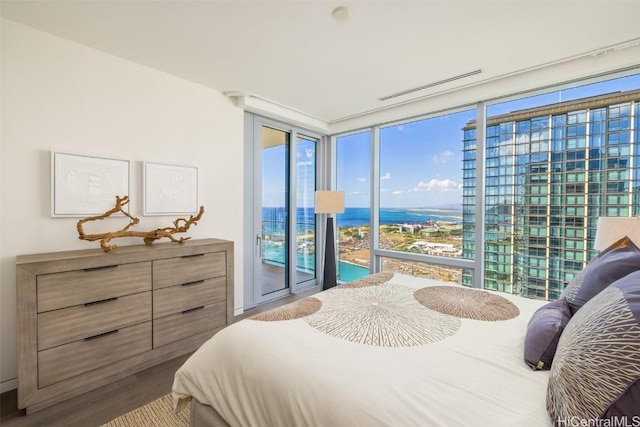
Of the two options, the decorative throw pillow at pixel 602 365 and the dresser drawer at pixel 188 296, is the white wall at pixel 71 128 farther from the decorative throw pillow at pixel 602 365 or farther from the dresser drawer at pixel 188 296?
the decorative throw pillow at pixel 602 365

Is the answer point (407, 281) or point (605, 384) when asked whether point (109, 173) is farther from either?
point (605, 384)

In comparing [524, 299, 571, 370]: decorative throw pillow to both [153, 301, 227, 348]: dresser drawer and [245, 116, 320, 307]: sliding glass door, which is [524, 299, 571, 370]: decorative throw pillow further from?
[245, 116, 320, 307]: sliding glass door

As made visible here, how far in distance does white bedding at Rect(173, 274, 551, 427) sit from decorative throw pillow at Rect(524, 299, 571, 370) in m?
0.04

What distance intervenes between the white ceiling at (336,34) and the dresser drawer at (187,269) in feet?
5.80

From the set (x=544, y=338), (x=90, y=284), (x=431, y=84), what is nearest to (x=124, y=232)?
(x=90, y=284)

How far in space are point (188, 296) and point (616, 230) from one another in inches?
127

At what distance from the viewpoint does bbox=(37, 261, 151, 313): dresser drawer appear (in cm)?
173

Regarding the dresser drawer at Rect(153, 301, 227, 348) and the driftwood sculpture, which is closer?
the driftwood sculpture

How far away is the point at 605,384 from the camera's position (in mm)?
681

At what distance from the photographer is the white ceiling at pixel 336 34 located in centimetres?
179

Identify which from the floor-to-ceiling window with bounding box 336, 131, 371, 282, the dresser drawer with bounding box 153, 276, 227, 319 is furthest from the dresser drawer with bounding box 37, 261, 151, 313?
the floor-to-ceiling window with bounding box 336, 131, 371, 282

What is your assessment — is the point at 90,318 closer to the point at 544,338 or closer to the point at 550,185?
A: the point at 544,338

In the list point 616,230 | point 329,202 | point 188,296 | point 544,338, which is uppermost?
point 329,202

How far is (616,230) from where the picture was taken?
1778 millimetres
